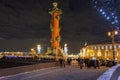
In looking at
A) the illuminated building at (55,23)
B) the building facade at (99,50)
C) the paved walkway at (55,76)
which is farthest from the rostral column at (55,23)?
the paved walkway at (55,76)

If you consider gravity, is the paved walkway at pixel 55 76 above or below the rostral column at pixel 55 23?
below

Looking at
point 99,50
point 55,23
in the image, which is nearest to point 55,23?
point 55,23

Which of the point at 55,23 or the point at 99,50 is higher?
the point at 55,23

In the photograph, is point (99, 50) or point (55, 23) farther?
point (99, 50)

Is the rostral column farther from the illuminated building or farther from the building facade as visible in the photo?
the building facade

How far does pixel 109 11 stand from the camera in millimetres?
73562

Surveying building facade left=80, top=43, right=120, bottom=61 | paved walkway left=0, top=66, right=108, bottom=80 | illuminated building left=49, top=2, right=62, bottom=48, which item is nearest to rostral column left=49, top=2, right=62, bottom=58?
illuminated building left=49, top=2, right=62, bottom=48

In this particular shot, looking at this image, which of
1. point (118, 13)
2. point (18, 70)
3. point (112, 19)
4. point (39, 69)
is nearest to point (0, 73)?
point (18, 70)

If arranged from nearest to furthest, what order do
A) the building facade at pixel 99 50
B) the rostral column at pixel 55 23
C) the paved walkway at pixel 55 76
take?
1. the paved walkway at pixel 55 76
2. the rostral column at pixel 55 23
3. the building facade at pixel 99 50

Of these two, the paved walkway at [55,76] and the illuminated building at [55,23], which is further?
the illuminated building at [55,23]

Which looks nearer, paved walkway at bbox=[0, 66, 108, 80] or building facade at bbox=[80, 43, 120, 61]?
paved walkway at bbox=[0, 66, 108, 80]

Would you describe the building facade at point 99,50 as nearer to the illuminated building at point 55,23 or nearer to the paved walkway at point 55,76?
the illuminated building at point 55,23

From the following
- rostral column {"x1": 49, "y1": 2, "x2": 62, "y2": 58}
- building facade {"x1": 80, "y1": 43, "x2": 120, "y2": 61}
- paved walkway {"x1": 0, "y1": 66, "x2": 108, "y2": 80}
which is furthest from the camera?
building facade {"x1": 80, "y1": 43, "x2": 120, "y2": 61}

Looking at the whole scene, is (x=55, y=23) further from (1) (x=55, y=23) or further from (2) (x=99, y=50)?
(2) (x=99, y=50)
